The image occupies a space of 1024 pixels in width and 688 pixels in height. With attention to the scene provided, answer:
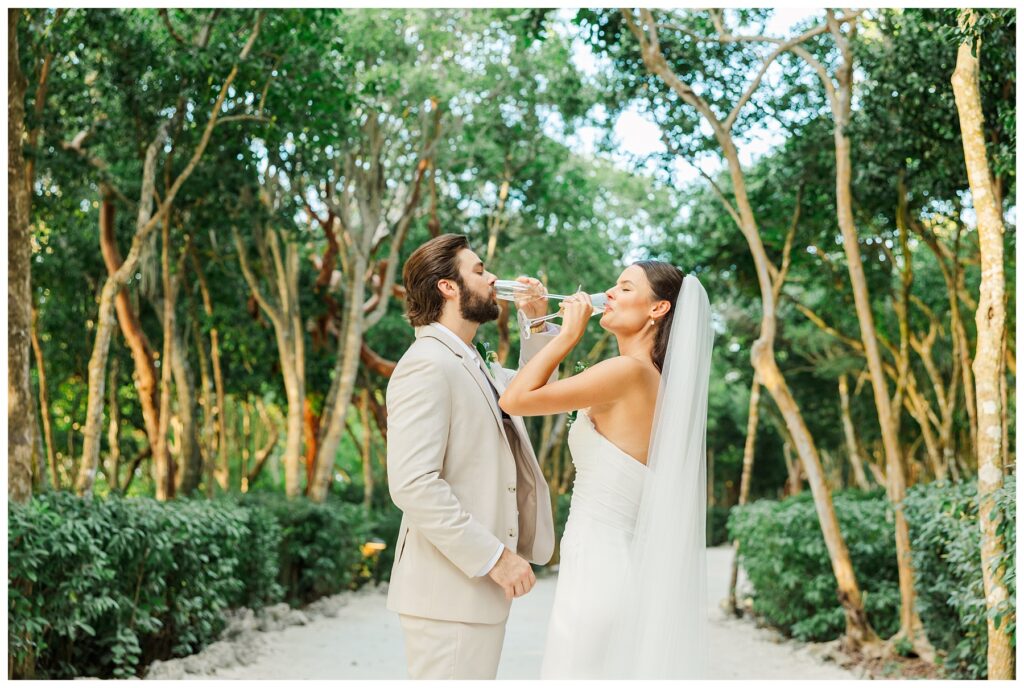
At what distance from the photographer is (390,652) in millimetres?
9156

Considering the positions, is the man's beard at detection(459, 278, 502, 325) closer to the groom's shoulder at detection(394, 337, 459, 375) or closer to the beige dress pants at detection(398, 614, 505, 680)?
the groom's shoulder at detection(394, 337, 459, 375)

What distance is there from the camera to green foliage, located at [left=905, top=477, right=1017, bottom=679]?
5.07 metres

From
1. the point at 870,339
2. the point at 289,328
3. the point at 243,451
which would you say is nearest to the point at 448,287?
the point at 870,339

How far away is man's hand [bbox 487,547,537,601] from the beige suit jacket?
0.15 feet

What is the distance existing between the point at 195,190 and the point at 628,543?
9110mm

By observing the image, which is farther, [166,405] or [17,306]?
[166,405]

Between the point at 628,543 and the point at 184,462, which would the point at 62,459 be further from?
Answer: the point at 628,543

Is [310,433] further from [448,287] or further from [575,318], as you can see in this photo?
[575,318]

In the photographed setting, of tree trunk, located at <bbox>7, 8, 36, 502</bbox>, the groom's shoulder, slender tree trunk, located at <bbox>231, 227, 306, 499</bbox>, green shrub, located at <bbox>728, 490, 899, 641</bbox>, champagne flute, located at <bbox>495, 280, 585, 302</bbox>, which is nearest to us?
the groom's shoulder

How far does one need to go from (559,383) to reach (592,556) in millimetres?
638

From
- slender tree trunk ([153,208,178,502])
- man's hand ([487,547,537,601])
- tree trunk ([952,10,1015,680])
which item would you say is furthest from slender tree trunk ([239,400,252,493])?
man's hand ([487,547,537,601])

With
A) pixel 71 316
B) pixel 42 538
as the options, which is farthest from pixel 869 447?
pixel 42 538

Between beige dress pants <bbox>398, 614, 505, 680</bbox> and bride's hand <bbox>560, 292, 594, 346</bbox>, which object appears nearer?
beige dress pants <bbox>398, 614, 505, 680</bbox>

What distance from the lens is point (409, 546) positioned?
3.18 m
